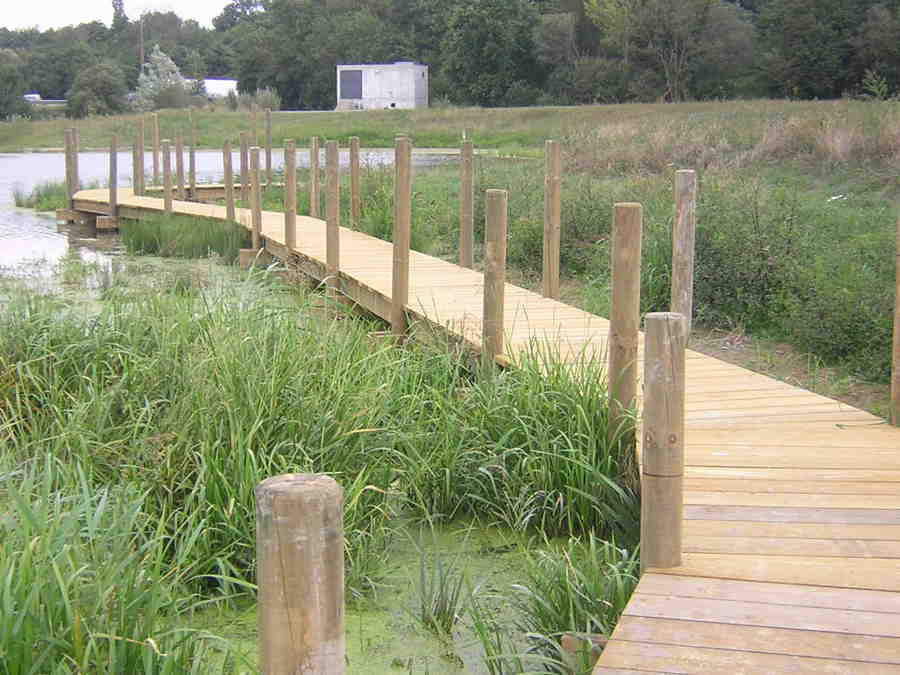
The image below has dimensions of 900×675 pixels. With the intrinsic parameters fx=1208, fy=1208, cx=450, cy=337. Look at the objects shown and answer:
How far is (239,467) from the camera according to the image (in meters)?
4.35

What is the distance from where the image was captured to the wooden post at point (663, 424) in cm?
329

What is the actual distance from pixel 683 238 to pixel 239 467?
10.5 ft

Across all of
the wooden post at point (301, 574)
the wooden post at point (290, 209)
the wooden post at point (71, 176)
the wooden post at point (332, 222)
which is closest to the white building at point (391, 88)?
the wooden post at point (71, 176)

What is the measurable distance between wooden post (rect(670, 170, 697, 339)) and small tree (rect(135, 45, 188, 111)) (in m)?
51.7

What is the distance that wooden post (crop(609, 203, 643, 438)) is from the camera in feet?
14.8

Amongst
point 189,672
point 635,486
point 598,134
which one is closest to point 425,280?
point 635,486

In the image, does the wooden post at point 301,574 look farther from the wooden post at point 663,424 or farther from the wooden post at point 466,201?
the wooden post at point 466,201

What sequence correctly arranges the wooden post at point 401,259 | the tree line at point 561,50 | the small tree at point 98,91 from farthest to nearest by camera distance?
1. the small tree at point 98,91
2. the tree line at point 561,50
3. the wooden post at point 401,259

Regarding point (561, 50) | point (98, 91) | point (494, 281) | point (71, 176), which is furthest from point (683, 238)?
point (98, 91)

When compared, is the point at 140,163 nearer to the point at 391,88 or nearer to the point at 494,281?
the point at 494,281

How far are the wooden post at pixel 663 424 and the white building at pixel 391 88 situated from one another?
174ft

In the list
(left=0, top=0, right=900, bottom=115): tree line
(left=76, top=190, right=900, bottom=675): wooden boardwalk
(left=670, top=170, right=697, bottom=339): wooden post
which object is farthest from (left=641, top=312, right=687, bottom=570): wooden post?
(left=0, top=0, right=900, bottom=115): tree line

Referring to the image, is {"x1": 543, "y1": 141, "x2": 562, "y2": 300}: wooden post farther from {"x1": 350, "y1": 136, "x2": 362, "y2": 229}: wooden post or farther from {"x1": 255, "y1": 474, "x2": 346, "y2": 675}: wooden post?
{"x1": 255, "y1": 474, "x2": 346, "y2": 675}: wooden post

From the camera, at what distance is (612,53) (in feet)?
172
